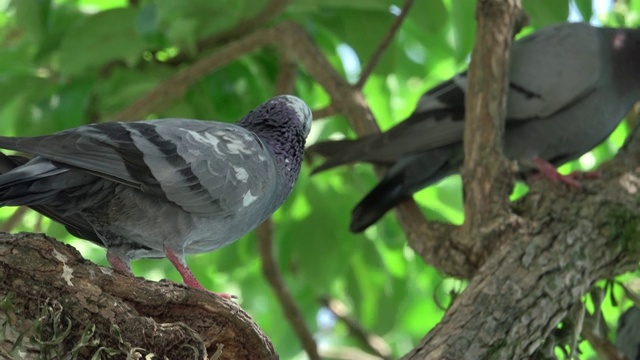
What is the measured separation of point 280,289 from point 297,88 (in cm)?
165

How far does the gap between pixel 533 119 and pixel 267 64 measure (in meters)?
1.96

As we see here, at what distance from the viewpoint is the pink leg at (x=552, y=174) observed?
4863 millimetres

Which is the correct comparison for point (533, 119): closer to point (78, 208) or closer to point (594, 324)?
point (594, 324)

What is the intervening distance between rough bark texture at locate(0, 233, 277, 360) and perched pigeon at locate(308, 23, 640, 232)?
8.08 feet

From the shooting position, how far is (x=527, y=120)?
5.71m

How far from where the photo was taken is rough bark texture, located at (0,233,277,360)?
2.83m

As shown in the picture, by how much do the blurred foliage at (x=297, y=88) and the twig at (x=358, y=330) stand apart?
13 centimetres

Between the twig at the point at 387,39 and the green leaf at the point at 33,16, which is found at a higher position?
the twig at the point at 387,39

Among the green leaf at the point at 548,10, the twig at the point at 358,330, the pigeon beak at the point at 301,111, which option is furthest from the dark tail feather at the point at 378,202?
the pigeon beak at the point at 301,111

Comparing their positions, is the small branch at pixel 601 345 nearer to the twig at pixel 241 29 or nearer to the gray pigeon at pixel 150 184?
the gray pigeon at pixel 150 184

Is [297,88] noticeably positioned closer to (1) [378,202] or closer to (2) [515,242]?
(1) [378,202]

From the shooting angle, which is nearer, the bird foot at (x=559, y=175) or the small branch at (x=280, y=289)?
the bird foot at (x=559, y=175)

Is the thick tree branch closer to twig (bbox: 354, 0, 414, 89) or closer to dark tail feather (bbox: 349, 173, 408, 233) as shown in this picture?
twig (bbox: 354, 0, 414, 89)

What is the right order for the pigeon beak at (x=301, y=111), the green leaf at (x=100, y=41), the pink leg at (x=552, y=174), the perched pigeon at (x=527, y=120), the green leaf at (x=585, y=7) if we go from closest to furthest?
the pigeon beak at (x=301, y=111) < the pink leg at (x=552, y=174) < the green leaf at (x=585, y=7) < the green leaf at (x=100, y=41) < the perched pigeon at (x=527, y=120)
